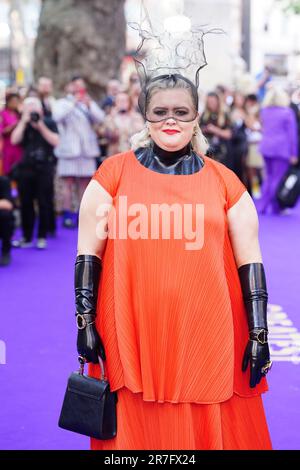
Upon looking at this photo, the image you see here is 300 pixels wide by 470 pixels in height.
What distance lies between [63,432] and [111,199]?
5.59 ft

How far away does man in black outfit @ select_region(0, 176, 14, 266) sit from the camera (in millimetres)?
9883

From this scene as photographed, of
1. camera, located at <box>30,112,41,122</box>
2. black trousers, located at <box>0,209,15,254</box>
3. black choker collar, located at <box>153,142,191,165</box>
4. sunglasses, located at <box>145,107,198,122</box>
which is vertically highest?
sunglasses, located at <box>145,107,198,122</box>

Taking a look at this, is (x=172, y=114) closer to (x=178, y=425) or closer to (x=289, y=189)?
(x=178, y=425)

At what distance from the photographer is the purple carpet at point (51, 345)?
495cm

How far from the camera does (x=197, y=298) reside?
11.7 ft

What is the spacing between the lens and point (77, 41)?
1543cm

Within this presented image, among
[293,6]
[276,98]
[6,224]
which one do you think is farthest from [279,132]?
[6,224]

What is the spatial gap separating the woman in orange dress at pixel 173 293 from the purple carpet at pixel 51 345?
1175 mm

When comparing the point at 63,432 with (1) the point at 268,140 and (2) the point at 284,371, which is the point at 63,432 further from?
(1) the point at 268,140

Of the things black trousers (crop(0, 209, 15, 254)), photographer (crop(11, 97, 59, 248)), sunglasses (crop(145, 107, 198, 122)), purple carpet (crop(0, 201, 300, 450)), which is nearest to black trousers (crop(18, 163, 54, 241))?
photographer (crop(11, 97, 59, 248))

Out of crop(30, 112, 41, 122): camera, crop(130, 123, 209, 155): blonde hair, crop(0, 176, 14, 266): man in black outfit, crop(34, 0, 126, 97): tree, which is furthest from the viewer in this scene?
crop(34, 0, 126, 97): tree

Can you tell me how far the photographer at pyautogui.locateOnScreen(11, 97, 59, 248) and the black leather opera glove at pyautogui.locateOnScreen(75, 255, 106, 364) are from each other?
7.12 m

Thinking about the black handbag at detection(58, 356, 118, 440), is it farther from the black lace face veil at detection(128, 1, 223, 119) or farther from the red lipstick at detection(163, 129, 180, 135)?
the black lace face veil at detection(128, 1, 223, 119)

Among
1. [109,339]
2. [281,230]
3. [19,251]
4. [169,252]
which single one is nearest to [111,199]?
[169,252]
